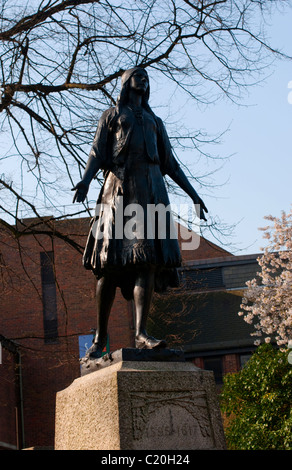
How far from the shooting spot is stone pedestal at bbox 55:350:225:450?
4.98 meters

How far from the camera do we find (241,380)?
50.8ft

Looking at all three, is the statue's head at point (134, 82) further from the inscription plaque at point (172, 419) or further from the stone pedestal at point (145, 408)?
the inscription plaque at point (172, 419)

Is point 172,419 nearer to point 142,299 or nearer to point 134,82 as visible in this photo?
point 142,299

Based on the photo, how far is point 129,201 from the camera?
593 centimetres

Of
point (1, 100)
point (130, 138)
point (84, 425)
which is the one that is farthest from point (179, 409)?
point (1, 100)

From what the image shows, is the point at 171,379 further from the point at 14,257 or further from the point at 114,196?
the point at 14,257

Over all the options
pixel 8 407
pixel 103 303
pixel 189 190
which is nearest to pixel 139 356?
pixel 103 303

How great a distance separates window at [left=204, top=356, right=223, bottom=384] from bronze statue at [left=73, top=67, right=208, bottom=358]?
21.7 metres

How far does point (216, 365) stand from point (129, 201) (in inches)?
881

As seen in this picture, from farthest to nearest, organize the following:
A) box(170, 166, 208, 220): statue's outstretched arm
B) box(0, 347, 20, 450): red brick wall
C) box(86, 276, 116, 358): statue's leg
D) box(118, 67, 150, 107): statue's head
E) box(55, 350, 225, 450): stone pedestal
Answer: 1. box(0, 347, 20, 450): red brick wall
2. box(170, 166, 208, 220): statue's outstretched arm
3. box(118, 67, 150, 107): statue's head
4. box(86, 276, 116, 358): statue's leg
5. box(55, 350, 225, 450): stone pedestal

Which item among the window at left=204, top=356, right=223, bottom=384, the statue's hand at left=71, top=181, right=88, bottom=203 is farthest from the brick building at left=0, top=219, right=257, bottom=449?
the statue's hand at left=71, top=181, right=88, bottom=203

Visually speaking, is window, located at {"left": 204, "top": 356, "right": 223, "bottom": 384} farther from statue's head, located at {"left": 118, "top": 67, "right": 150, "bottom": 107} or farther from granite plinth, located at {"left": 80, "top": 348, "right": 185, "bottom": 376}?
granite plinth, located at {"left": 80, "top": 348, "right": 185, "bottom": 376}

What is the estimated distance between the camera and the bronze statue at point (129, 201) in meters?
5.76

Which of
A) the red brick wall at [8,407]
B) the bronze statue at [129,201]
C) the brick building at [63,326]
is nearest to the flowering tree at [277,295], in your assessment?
the brick building at [63,326]
